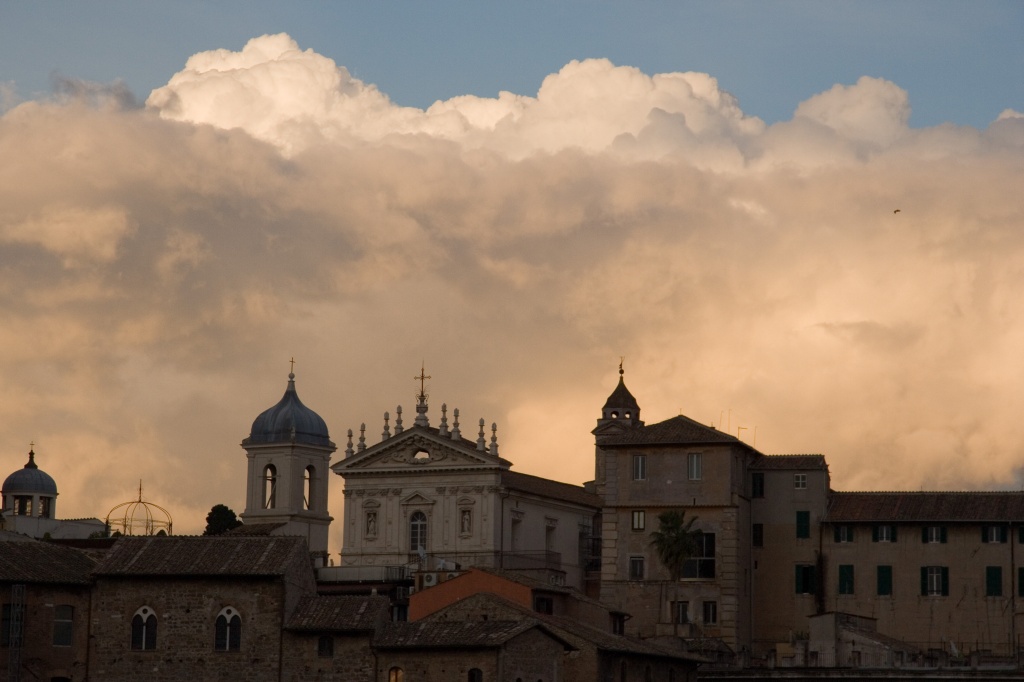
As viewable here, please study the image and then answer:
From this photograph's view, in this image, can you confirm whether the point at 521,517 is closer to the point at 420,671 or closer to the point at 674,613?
the point at 674,613

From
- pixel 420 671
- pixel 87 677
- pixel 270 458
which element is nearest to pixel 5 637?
pixel 87 677

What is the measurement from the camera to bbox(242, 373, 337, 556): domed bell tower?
10569 cm

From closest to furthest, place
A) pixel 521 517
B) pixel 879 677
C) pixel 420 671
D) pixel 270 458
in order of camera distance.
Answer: pixel 420 671 < pixel 879 677 < pixel 521 517 < pixel 270 458

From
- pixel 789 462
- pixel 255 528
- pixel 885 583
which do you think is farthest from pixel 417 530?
pixel 885 583

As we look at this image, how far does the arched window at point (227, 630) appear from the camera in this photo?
71.6 meters

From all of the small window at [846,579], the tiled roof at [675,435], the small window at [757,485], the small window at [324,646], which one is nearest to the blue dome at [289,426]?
the tiled roof at [675,435]

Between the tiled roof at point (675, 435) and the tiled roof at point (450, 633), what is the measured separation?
18.7 metres

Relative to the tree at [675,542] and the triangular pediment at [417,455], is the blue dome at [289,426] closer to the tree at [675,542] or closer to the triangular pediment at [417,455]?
the triangular pediment at [417,455]

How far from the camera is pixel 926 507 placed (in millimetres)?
85812

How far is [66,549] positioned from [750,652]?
27028 mm

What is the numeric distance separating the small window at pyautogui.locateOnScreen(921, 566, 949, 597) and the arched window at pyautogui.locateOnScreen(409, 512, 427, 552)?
23.0m

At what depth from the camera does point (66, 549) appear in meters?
77.6

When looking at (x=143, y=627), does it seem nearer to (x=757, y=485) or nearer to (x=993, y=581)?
(x=757, y=485)

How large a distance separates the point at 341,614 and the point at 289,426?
37404 mm
